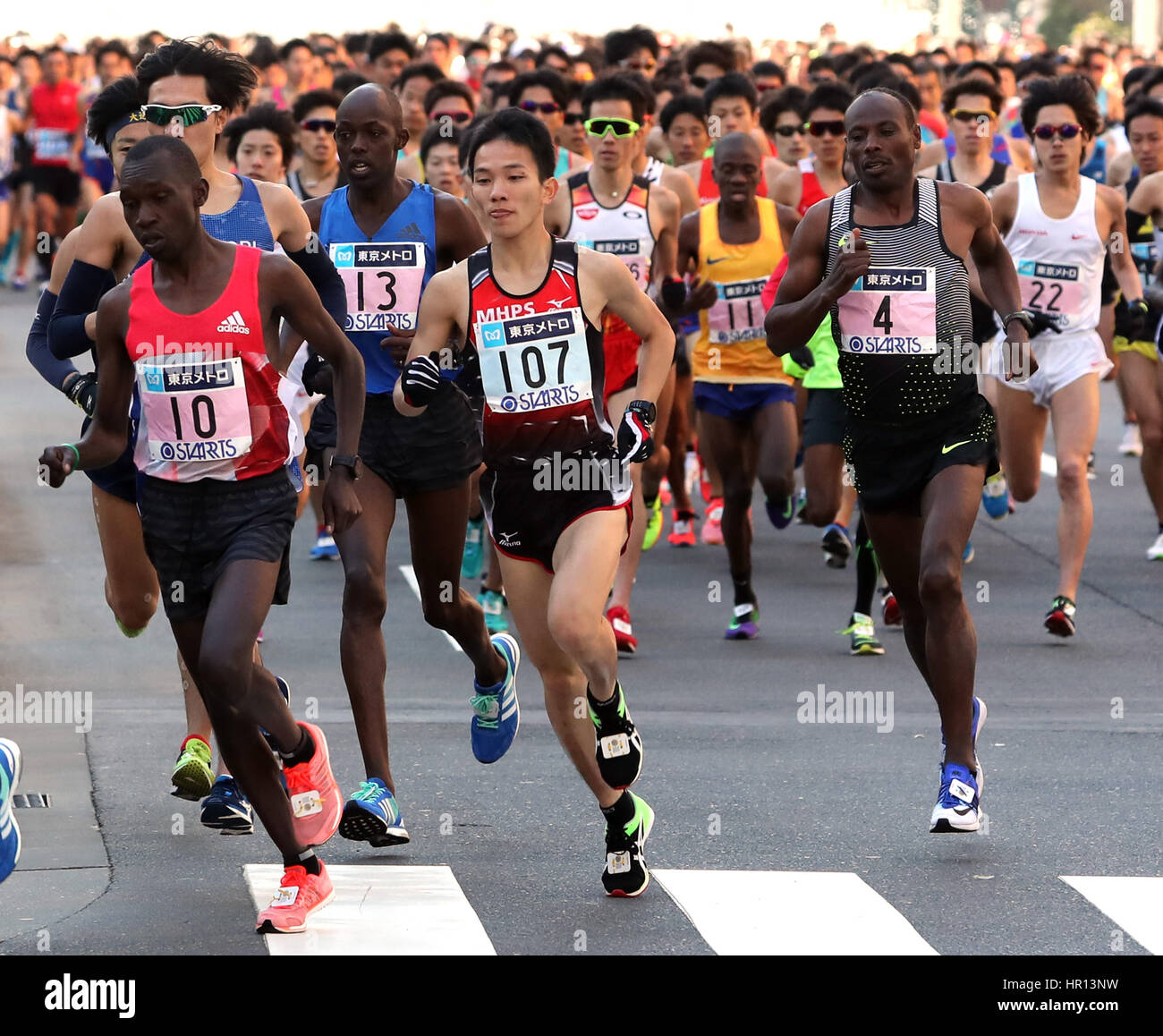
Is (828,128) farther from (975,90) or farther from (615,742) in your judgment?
(615,742)

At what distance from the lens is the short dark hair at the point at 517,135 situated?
21.9ft

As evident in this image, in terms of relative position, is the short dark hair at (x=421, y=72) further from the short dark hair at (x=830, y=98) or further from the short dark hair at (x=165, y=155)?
the short dark hair at (x=165, y=155)

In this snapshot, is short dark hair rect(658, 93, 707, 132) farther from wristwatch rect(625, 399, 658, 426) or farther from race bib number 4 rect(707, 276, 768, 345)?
wristwatch rect(625, 399, 658, 426)

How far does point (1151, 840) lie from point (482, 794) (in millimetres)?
2250

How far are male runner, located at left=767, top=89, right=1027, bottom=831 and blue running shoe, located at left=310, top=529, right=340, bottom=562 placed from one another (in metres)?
5.55

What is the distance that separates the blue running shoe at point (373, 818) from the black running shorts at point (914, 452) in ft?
6.24

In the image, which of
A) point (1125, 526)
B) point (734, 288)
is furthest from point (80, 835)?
point (1125, 526)

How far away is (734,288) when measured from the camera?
1127 cm

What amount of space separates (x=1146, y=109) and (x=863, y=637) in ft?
13.9

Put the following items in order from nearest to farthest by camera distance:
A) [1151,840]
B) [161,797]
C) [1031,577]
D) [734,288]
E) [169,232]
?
1. [169,232]
2. [1151,840]
3. [161,797]
4. [734,288]
5. [1031,577]

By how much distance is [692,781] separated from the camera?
8039 millimetres

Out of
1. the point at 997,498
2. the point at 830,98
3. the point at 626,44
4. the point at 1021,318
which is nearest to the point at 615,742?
the point at 1021,318
